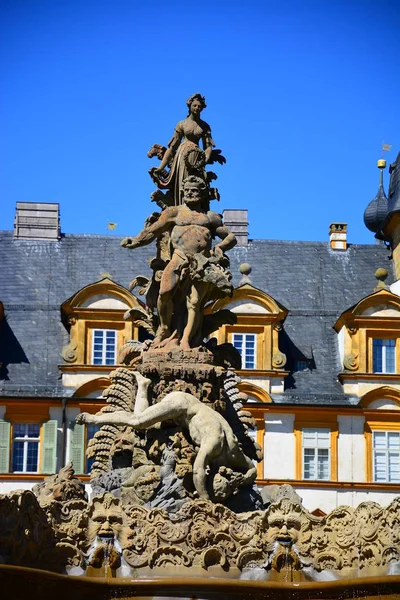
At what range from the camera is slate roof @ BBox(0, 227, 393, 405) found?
60.1 m

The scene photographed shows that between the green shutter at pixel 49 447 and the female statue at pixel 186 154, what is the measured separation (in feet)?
94.5

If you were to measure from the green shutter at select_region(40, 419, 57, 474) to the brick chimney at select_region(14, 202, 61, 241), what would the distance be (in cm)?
844

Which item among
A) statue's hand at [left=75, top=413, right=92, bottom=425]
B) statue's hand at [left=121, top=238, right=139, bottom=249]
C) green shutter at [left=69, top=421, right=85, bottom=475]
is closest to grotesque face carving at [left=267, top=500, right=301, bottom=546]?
statue's hand at [left=75, top=413, right=92, bottom=425]

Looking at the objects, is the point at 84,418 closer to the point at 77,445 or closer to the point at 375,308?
the point at 77,445

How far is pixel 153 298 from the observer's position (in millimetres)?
29469

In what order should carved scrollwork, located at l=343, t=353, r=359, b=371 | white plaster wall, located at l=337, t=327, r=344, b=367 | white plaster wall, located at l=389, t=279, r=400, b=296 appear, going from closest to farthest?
carved scrollwork, located at l=343, t=353, r=359, b=371 < white plaster wall, located at l=337, t=327, r=344, b=367 < white plaster wall, located at l=389, t=279, r=400, b=296

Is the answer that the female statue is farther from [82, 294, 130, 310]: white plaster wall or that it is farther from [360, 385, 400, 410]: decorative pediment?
[360, 385, 400, 410]: decorative pediment

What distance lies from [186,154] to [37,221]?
119 ft

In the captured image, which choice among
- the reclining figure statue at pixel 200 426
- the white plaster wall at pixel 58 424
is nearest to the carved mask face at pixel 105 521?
the reclining figure statue at pixel 200 426

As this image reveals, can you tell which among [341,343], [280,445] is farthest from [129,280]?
[280,445]

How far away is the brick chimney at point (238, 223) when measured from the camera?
6588 cm

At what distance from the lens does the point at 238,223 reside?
66500 millimetres

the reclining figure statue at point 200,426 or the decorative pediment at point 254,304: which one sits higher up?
the decorative pediment at point 254,304

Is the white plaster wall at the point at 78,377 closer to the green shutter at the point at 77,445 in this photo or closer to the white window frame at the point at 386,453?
the green shutter at the point at 77,445
